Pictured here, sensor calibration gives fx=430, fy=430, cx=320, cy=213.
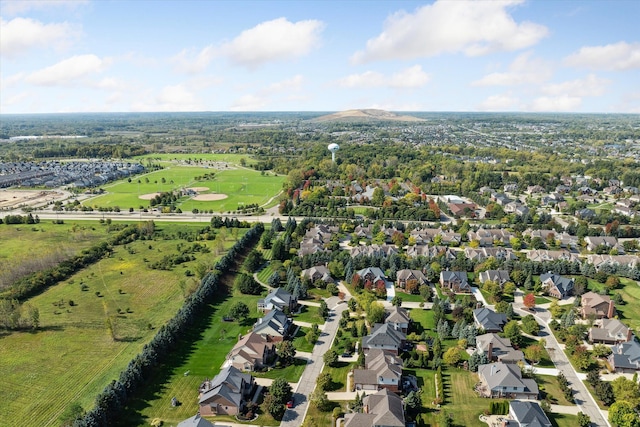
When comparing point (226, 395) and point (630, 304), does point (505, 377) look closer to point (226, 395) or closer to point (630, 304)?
point (226, 395)

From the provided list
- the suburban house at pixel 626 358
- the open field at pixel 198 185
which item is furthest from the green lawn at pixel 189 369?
the open field at pixel 198 185

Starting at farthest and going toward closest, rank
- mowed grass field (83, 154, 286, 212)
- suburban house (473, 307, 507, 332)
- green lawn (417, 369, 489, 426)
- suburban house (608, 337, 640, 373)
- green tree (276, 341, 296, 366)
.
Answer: mowed grass field (83, 154, 286, 212) → suburban house (473, 307, 507, 332) → green tree (276, 341, 296, 366) → suburban house (608, 337, 640, 373) → green lawn (417, 369, 489, 426)

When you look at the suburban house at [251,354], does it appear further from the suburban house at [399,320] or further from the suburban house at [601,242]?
the suburban house at [601,242]

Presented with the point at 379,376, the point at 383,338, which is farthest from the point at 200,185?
the point at 379,376

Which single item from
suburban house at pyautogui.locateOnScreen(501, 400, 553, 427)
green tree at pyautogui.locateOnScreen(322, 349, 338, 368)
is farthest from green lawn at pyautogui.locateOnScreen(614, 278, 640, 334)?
green tree at pyautogui.locateOnScreen(322, 349, 338, 368)

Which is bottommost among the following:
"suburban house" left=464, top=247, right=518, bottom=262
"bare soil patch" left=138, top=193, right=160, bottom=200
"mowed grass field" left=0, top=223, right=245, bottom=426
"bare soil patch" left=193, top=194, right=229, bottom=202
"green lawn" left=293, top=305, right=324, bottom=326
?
"green lawn" left=293, top=305, right=324, bottom=326

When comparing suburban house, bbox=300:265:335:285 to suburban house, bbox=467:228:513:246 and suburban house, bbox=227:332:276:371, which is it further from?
suburban house, bbox=467:228:513:246
